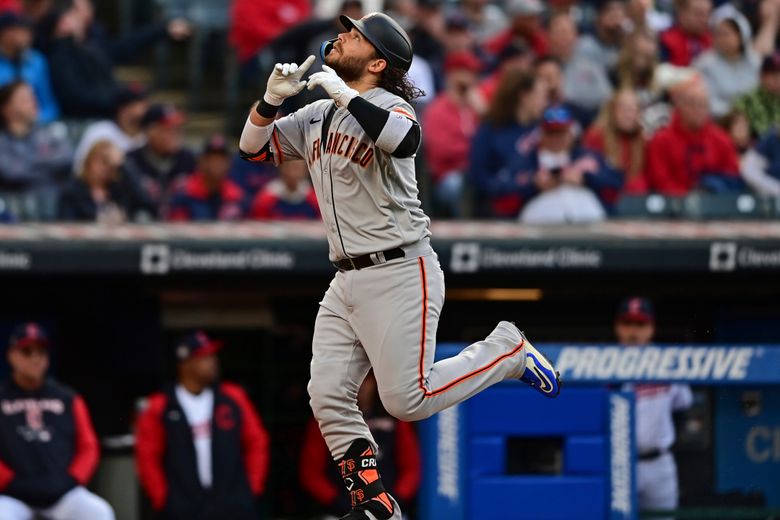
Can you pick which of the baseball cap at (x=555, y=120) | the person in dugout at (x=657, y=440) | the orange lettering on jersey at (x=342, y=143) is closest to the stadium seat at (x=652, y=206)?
the baseball cap at (x=555, y=120)

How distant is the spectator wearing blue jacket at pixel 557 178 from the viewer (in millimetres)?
8391

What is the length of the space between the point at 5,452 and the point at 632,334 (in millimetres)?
3079

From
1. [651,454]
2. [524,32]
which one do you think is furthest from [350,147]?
[524,32]

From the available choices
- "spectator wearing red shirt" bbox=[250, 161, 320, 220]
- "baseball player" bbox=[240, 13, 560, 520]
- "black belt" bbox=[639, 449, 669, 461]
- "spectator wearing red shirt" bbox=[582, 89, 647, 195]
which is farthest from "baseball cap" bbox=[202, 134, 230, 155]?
"baseball player" bbox=[240, 13, 560, 520]

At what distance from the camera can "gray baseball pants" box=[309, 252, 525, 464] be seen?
4879 mm

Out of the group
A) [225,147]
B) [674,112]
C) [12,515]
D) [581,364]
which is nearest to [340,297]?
[581,364]

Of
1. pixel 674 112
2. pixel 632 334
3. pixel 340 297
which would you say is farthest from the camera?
pixel 674 112

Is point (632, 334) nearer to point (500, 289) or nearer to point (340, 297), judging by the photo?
point (500, 289)

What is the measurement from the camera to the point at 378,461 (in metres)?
7.64

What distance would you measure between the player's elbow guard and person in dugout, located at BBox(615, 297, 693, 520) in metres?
2.71

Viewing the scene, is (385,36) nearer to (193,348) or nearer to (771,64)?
(193,348)

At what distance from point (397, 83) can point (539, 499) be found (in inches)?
104

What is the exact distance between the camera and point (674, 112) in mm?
9242

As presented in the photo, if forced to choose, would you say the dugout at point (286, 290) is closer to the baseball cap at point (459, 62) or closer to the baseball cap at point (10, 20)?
the baseball cap at point (459, 62)
